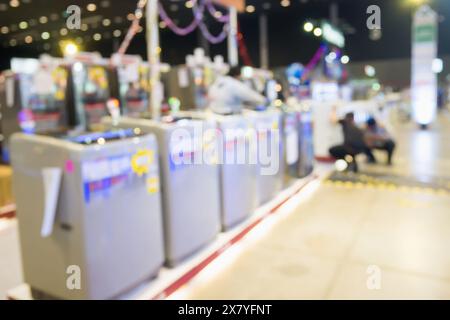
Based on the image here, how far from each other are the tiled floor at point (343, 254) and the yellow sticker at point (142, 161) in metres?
0.82

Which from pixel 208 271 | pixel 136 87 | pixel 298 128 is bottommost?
pixel 208 271

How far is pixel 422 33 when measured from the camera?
37.8 feet

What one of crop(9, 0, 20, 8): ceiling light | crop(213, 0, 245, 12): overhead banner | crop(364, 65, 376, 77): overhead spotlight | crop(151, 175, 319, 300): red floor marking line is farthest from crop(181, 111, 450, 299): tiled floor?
crop(364, 65, 376, 77): overhead spotlight

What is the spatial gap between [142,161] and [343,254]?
1677 millimetres

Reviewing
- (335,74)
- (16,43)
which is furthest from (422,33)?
(16,43)

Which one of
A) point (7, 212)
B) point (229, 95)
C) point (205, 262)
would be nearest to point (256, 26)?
point (229, 95)

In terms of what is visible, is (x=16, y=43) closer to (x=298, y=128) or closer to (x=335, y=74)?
(x=335, y=74)

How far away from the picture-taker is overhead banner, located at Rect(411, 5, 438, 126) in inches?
449

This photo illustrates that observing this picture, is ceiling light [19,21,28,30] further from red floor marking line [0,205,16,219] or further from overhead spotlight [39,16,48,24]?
red floor marking line [0,205,16,219]

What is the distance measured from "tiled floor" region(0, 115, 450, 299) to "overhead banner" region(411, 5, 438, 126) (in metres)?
7.76

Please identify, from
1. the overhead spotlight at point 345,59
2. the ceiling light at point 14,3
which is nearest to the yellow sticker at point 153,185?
the ceiling light at point 14,3

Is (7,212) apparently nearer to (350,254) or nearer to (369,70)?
(350,254)

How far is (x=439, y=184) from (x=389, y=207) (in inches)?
54.5

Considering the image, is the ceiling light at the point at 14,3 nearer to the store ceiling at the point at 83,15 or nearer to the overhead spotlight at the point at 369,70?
the store ceiling at the point at 83,15
